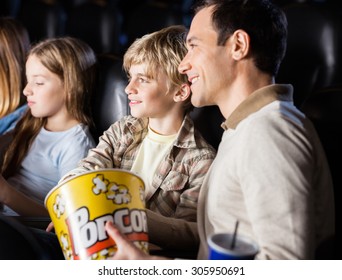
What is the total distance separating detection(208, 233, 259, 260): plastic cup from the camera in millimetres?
687

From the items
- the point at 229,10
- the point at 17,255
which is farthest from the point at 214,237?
the point at 229,10

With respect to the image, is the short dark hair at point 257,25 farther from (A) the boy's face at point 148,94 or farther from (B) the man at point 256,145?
(A) the boy's face at point 148,94

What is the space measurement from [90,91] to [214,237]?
953mm

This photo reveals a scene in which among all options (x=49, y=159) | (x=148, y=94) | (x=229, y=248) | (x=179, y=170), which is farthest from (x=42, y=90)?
(x=229, y=248)

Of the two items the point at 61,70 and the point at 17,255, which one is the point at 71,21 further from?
the point at 17,255

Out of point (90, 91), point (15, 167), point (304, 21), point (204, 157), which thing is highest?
point (304, 21)

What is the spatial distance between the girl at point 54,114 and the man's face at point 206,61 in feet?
1.78

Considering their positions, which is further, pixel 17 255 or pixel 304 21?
pixel 304 21

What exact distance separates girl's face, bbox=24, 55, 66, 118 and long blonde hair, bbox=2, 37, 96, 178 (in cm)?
2

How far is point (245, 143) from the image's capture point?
2.82 feet

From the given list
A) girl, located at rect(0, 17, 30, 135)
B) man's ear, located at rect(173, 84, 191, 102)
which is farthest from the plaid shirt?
girl, located at rect(0, 17, 30, 135)

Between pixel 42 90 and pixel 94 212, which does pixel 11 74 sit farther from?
pixel 94 212

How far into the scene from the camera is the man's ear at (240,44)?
100cm

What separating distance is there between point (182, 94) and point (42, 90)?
48 cm
